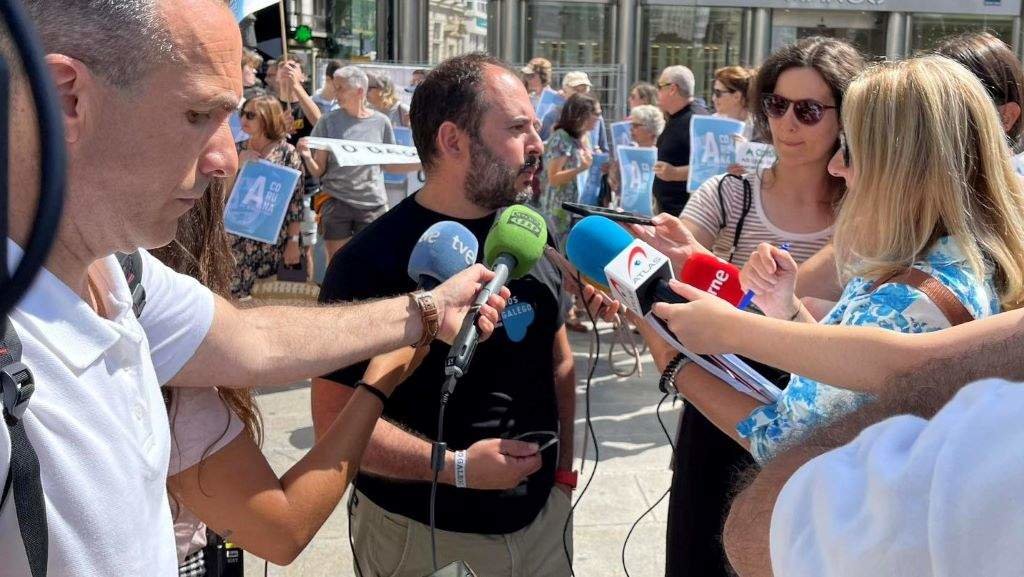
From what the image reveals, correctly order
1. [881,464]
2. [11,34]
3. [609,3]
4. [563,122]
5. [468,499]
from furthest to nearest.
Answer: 1. [609,3]
2. [563,122]
3. [468,499]
4. [881,464]
5. [11,34]

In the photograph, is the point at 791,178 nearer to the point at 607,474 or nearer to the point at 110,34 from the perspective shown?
the point at 110,34

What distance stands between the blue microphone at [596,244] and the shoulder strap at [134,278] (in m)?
0.96

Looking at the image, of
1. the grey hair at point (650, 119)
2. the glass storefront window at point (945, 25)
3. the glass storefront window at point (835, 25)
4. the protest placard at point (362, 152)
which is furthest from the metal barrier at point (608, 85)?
the protest placard at point (362, 152)

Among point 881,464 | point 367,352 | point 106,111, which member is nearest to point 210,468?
point 367,352

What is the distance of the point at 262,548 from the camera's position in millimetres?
1739

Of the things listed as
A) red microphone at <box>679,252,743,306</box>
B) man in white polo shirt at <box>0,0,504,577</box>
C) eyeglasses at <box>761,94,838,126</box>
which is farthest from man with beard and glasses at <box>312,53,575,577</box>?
man in white polo shirt at <box>0,0,504,577</box>

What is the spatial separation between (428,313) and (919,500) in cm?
125

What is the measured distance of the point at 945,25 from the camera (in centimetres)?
1762

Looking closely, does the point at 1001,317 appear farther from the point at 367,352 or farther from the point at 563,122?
the point at 563,122

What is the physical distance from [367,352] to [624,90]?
555 inches

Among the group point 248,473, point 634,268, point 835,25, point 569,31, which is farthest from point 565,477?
point 835,25

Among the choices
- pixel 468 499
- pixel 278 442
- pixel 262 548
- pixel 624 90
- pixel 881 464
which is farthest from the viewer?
pixel 624 90

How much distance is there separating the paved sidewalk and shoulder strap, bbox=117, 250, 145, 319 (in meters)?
2.53

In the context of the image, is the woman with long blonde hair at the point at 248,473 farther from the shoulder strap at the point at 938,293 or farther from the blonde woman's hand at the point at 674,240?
the shoulder strap at the point at 938,293
